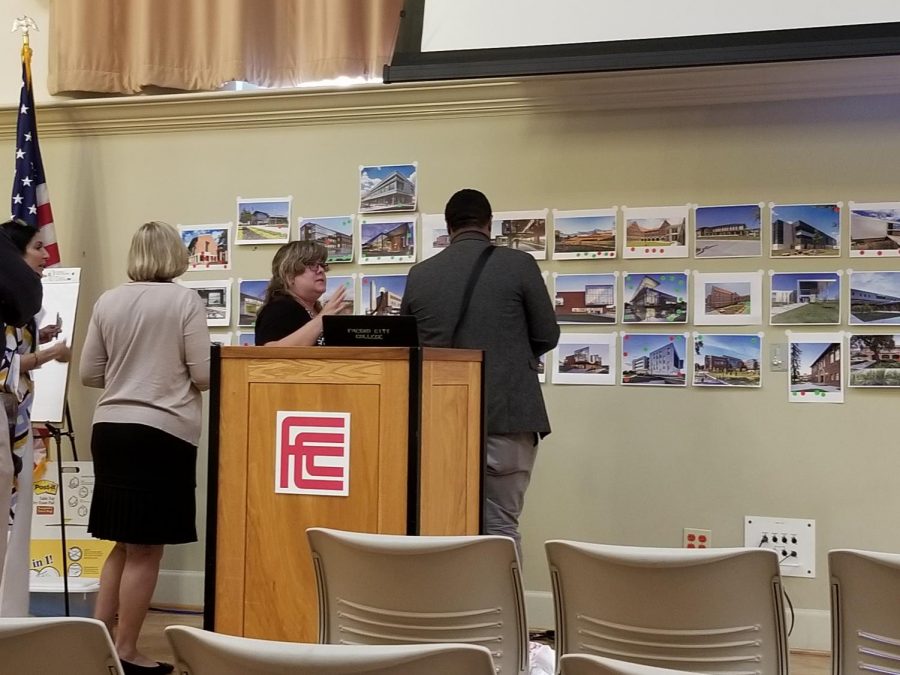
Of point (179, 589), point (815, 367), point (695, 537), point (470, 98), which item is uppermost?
point (470, 98)

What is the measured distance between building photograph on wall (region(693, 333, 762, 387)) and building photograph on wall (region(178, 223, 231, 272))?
2336mm

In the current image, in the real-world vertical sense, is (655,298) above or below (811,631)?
above

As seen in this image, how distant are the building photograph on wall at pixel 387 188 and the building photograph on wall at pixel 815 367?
1.84 m

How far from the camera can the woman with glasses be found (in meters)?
3.71

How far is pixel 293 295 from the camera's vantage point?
150 inches

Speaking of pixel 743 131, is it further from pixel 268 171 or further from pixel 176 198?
pixel 176 198

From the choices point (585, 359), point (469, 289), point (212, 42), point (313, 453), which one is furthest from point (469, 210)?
point (212, 42)

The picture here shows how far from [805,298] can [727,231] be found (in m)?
0.43

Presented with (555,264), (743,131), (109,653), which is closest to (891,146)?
(743,131)

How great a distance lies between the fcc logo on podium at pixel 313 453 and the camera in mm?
2723

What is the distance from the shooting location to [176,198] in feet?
17.3

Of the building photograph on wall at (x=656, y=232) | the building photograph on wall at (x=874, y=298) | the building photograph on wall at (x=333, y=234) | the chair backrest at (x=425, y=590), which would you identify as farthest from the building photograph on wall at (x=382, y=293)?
the chair backrest at (x=425, y=590)

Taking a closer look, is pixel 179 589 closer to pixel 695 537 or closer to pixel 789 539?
pixel 695 537

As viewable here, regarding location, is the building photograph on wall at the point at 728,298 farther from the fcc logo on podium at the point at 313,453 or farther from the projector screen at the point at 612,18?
the fcc logo on podium at the point at 313,453
